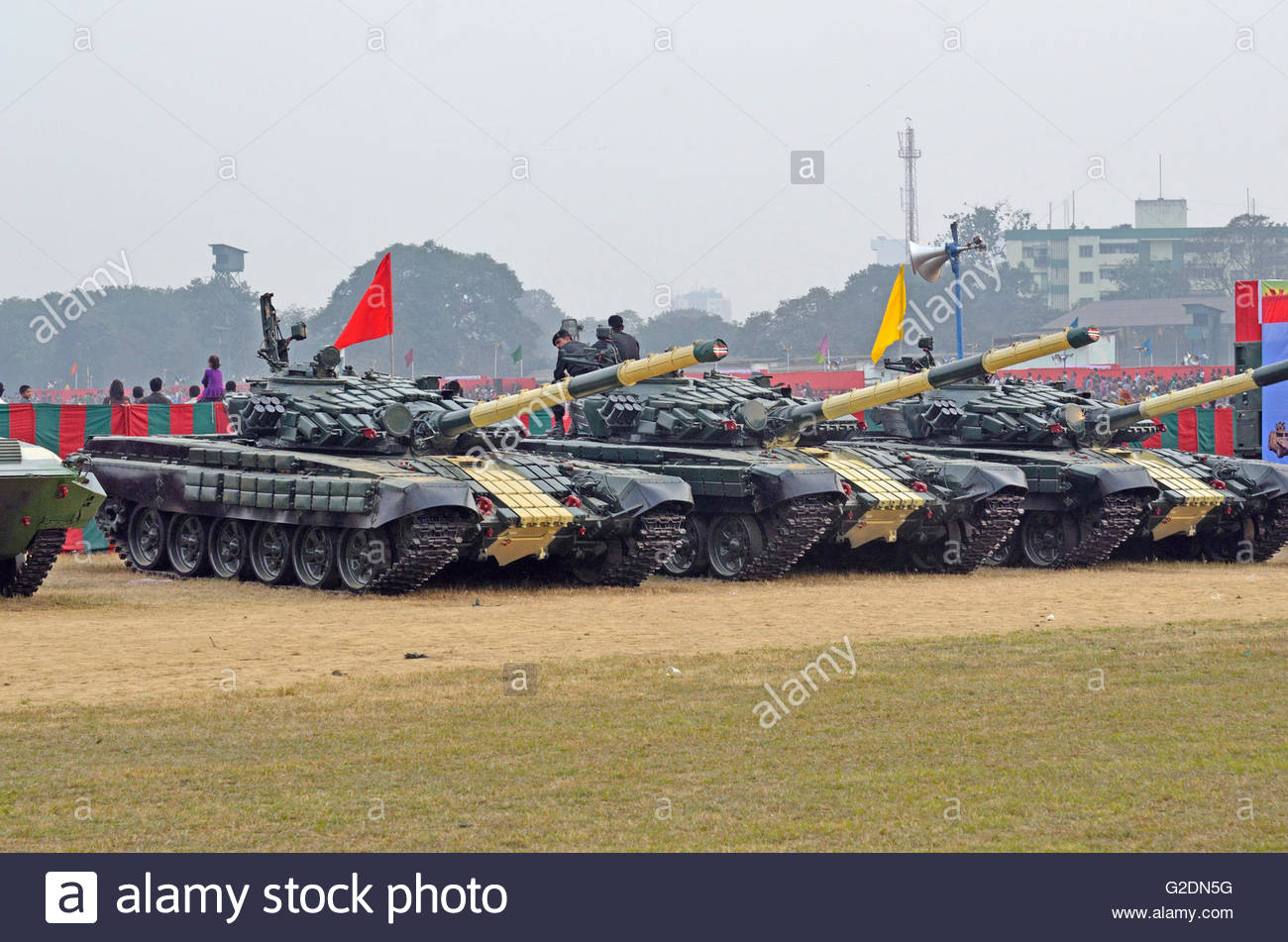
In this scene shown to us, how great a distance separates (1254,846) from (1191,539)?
21.6 meters

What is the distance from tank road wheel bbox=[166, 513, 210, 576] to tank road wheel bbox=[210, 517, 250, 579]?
0.51 ft

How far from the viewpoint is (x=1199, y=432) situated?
131ft

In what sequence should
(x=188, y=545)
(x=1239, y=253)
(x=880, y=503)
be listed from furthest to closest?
(x=1239, y=253) < (x=188, y=545) < (x=880, y=503)

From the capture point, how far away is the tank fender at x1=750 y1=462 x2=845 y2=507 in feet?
Answer: 77.6

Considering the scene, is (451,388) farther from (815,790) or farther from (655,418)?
(815,790)

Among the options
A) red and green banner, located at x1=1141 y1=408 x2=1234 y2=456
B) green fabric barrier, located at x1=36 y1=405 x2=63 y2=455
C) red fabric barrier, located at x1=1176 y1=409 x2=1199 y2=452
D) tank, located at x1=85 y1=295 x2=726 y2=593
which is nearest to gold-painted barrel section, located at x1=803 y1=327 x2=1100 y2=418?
tank, located at x1=85 y1=295 x2=726 y2=593

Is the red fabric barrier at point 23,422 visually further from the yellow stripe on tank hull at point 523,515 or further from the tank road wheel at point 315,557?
the yellow stripe on tank hull at point 523,515

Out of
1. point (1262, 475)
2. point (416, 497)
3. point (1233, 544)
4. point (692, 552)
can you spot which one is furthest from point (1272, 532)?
point (416, 497)

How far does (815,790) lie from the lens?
10.4 m

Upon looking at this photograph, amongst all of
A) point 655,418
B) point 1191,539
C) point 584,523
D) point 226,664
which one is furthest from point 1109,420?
point 226,664

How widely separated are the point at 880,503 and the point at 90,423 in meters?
12.7

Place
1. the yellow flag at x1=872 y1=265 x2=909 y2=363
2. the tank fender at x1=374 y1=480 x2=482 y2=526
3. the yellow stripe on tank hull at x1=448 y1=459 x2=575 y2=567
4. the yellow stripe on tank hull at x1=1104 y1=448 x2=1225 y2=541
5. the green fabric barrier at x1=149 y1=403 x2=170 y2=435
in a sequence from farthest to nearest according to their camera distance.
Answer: the yellow flag at x1=872 y1=265 x2=909 y2=363 < the green fabric barrier at x1=149 y1=403 x2=170 y2=435 < the yellow stripe on tank hull at x1=1104 y1=448 x2=1225 y2=541 < the yellow stripe on tank hull at x1=448 y1=459 x2=575 y2=567 < the tank fender at x1=374 y1=480 x2=482 y2=526

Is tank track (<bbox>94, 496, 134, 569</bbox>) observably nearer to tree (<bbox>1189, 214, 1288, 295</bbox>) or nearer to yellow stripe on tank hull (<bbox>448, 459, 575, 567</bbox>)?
yellow stripe on tank hull (<bbox>448, 459, 575, 567</bbox>)

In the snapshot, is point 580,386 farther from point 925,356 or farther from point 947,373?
point 925,356
